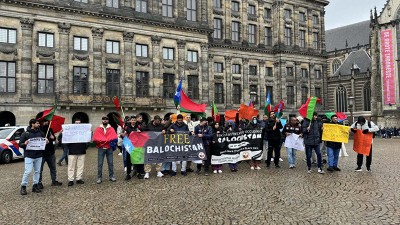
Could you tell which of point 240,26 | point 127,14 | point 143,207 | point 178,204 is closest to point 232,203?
point 178,204

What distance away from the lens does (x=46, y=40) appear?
30.7m

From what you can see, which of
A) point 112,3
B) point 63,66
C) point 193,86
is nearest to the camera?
point 63,66

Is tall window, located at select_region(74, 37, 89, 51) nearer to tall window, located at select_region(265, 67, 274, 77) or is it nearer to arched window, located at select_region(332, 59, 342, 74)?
tall window, located at select_region(265, 67, 274, 77)

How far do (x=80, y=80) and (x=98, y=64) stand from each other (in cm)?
233

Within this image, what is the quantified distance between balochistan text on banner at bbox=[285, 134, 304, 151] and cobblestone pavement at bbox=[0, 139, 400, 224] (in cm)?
167

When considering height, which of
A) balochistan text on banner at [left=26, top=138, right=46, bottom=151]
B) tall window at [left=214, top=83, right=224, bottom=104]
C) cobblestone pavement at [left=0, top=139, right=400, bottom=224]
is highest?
tall window at [left=214, top=83, right=224, bottom=104]

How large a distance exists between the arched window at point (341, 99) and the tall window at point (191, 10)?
1589 inches

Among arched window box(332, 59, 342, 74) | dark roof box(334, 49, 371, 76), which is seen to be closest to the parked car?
dark roof box(334, 49, 371, 76)

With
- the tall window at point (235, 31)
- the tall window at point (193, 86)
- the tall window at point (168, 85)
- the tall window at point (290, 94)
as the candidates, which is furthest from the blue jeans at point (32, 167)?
the tall window at point (290, 94)

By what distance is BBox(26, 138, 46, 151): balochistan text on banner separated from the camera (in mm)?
9984

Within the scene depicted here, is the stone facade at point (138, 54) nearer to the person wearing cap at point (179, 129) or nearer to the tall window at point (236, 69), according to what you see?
the tall window at point (236, 69)

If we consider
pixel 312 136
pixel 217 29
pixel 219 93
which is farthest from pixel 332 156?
pixel 217 29

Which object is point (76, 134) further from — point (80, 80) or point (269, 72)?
point (269, 72)

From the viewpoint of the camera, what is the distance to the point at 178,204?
8.05 metres
